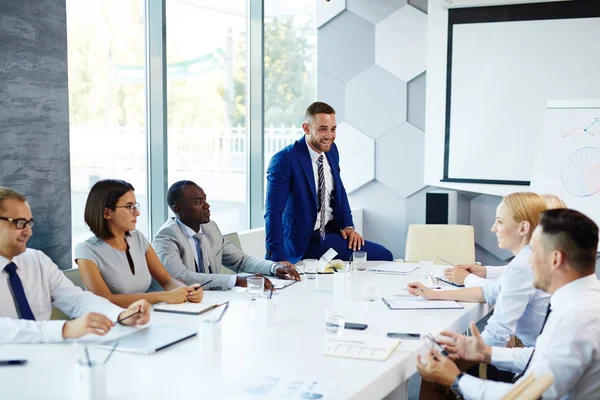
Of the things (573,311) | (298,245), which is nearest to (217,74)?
(298,245)

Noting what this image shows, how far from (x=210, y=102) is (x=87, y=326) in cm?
395

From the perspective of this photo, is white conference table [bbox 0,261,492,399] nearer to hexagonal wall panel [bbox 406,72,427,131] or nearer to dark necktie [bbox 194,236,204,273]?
dark necktie [bbox 194,236,204,273]

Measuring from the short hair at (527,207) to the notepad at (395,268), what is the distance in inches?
41.6

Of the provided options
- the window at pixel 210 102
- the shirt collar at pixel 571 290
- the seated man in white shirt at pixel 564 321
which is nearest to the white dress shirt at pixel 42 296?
the seated man in white shirt at pixel 564 321

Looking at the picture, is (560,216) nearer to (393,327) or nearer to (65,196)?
(393,327)

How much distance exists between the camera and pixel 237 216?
6.46 m

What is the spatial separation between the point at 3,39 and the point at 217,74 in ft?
9.58

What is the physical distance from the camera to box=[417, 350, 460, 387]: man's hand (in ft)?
6.96

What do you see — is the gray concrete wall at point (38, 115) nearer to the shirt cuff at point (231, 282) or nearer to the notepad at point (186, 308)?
the shirt cuff at point (231, 282)

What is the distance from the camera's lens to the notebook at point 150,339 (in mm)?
2115

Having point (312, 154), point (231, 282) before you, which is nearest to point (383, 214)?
point (312, 154)

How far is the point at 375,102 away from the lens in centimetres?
664

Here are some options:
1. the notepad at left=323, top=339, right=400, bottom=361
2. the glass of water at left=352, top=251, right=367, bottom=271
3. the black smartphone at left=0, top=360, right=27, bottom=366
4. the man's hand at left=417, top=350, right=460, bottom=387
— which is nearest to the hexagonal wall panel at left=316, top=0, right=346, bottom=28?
the glass of water at left=352, top=251, right=367, bottom=271

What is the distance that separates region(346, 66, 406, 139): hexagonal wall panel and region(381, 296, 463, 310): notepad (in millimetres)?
3739
